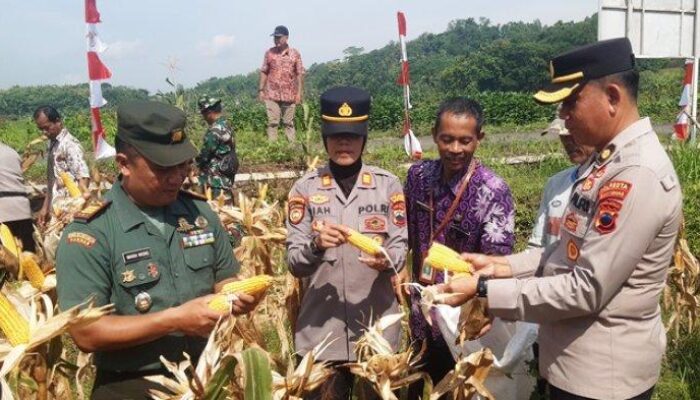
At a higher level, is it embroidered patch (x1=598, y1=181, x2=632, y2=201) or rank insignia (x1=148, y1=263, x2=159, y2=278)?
embroidered patch (x1=598, y1=181, x2=632, y2=201)

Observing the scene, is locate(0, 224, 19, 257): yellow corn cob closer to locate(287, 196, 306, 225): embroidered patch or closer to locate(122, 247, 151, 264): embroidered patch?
locate(122, 247, 151, 264): embroidered patch

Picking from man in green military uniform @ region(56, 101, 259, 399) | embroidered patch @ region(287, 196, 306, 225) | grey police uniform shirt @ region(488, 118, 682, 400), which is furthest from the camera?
embroidered patch @ region(287, 196, 306, 225)

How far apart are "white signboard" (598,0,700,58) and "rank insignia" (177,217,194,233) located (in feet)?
17.6

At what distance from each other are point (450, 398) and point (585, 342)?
2.91ft

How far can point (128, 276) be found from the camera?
2061 millimetres

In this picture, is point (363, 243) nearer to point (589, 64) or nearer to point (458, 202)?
point (458, 202)

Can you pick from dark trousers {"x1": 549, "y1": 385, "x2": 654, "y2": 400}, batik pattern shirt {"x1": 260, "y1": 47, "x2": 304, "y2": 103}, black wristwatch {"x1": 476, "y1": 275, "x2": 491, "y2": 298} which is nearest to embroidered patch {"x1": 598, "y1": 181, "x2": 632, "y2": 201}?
black wristwatch {"x1": 476, "y1": 275, "x2": 491, "y2": 298}

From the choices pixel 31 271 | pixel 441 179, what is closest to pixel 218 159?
pixel 31 271

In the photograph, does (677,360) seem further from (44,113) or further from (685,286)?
(44,113)

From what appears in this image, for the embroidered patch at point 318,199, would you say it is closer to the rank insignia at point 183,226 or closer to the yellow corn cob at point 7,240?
the rank insignia at point 183,226

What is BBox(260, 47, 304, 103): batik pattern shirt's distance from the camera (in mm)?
10484

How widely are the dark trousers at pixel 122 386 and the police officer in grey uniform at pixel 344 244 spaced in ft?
2.85

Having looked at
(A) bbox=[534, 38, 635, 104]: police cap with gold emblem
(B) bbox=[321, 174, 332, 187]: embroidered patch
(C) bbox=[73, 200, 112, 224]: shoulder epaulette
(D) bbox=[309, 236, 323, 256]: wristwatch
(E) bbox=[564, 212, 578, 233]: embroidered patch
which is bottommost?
(D) bbox=[309, 236, 323, 256]: wristwatch

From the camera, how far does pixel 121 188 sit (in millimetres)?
2193
